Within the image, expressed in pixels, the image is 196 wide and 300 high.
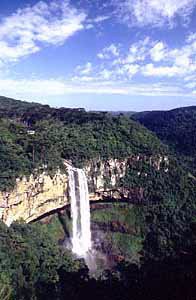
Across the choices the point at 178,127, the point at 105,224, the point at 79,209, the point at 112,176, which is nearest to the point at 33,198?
the point at 79,209

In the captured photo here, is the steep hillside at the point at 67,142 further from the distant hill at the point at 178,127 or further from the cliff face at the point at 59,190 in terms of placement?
the distant hill at the point at 178,127

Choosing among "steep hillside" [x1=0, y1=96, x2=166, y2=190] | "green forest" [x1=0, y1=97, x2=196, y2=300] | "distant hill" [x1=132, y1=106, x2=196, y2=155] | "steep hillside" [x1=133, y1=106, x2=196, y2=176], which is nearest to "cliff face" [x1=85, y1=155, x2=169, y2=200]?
"green forest" [x1=0, y1=97, x2=196, y2=300]

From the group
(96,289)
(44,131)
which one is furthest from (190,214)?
(96,289)

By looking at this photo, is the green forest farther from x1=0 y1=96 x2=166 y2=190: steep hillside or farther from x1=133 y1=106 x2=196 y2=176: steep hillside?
x1=133 y1=106 x2=196 y2=176: steep hillside

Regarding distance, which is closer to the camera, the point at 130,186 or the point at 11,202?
the point at 11,202

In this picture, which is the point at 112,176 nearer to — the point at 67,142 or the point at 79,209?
the point at 79,209

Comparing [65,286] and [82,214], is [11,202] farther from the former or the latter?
[65,286]
